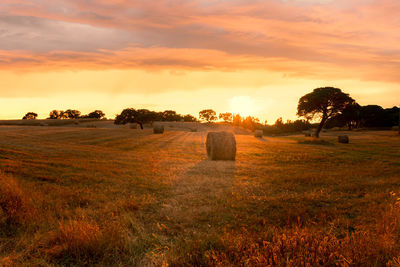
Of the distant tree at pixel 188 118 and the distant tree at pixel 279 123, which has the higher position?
the distant tree at pixel 188 118

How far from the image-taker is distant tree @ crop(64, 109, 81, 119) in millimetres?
137250

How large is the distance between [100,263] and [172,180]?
6.76 meters

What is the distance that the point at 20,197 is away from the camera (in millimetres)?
6453

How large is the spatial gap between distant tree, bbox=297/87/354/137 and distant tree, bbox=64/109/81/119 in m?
131

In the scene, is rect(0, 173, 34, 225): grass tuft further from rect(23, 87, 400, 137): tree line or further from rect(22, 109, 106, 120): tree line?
rect(22, 109, 106, 120): tree line

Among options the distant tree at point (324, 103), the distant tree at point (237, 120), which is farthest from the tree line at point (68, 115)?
the distant tree at point (324, 103)

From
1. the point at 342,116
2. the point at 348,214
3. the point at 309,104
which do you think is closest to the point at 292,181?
the point at 348,214

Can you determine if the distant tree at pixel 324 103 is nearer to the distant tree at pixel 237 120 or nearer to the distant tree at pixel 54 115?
the distant tree at pixel 237 120

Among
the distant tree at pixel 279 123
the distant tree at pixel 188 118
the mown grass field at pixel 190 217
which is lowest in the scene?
the mown grass field at pixel 190 217

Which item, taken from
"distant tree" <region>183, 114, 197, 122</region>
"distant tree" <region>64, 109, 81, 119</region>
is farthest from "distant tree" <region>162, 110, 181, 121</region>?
"distant tree" <region>64, 109, 81, 119</region>

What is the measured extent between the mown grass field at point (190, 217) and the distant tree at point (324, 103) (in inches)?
1297

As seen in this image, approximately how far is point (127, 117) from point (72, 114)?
87.7m

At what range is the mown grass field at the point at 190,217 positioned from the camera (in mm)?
4047

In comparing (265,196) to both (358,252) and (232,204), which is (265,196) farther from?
(358,252)
